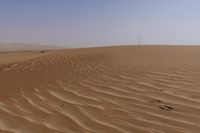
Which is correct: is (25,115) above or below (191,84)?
below

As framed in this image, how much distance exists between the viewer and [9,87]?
571 cm

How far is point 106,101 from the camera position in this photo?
4.25m

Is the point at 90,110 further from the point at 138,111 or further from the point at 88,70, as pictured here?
the point at 88,70

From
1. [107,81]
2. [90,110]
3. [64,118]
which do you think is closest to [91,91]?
[107,81]

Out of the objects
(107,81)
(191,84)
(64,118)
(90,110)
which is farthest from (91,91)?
(191,84)

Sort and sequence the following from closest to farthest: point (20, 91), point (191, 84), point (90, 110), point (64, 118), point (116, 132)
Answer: point (116, 132)
point (64, 118)
point (90, 110)
point (191, 84)
point (20, 91)

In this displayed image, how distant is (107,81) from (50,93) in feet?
3.80

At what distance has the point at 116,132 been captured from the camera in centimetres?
311

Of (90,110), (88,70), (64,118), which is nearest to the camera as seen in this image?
(64,118)

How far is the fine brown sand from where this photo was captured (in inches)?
131

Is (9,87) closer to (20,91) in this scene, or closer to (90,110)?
(20,91)

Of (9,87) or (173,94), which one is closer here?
(173,94)

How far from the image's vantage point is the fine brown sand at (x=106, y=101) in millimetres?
3328

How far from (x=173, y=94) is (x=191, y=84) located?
64cm
